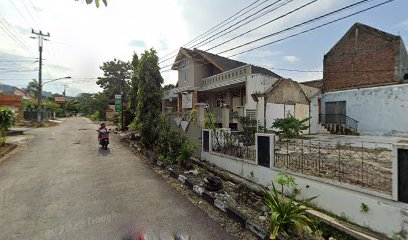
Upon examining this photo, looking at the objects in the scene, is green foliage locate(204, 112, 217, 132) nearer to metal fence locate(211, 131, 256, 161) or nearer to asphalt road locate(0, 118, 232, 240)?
metal fence locate(211, 131, 256, 161)

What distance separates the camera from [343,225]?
4230mm

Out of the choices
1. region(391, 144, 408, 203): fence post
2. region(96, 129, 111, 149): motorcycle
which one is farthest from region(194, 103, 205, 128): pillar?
region(391, 144, 408, 203): fence post

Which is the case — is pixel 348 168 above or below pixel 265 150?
below

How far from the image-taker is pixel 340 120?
18656 millimetres

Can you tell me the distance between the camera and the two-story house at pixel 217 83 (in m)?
13.9

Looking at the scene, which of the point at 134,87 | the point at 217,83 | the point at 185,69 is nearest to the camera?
the point at 217,83

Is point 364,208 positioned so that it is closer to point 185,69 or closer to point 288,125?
point 288,125

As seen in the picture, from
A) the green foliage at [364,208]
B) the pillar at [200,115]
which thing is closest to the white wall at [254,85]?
the pillar at [200,115]

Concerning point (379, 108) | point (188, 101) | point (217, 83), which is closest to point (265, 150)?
point (188, 101)

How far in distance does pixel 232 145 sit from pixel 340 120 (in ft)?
47.9

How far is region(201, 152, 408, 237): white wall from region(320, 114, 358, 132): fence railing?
15282mm

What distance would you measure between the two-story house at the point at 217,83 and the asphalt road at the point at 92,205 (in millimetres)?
7349

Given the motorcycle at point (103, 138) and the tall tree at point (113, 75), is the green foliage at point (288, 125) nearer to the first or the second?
the motorcycle at point (103, 138)

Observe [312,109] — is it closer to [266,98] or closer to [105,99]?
[266,98]
